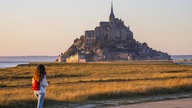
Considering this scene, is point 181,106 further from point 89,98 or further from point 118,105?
point 89,98

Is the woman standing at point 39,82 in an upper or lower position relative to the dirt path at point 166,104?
upper

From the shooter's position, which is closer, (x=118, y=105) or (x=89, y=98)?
(x=118, y=105)

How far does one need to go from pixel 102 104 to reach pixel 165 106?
2363mm

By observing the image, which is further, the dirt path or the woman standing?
the dirt path

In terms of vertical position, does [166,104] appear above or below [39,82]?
below

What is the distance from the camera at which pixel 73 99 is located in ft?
62.9

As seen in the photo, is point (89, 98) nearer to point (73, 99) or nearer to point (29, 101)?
point (73, 99)

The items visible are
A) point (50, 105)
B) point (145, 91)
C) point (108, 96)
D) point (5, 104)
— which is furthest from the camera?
point (145, 91)

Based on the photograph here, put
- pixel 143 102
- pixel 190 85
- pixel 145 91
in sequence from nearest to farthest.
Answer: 1. pixel 143 102
2. pixel 145 91
3. pixel 190 85

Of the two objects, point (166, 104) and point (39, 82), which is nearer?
point (39, 82)

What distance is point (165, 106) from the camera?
1716 cm

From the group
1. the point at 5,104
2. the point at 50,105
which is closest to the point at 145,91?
the point at 50,105

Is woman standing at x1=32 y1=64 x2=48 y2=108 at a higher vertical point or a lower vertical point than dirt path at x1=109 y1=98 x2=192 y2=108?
higher

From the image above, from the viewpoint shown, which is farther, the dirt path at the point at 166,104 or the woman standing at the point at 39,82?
the dirt path at the point at 166,104
